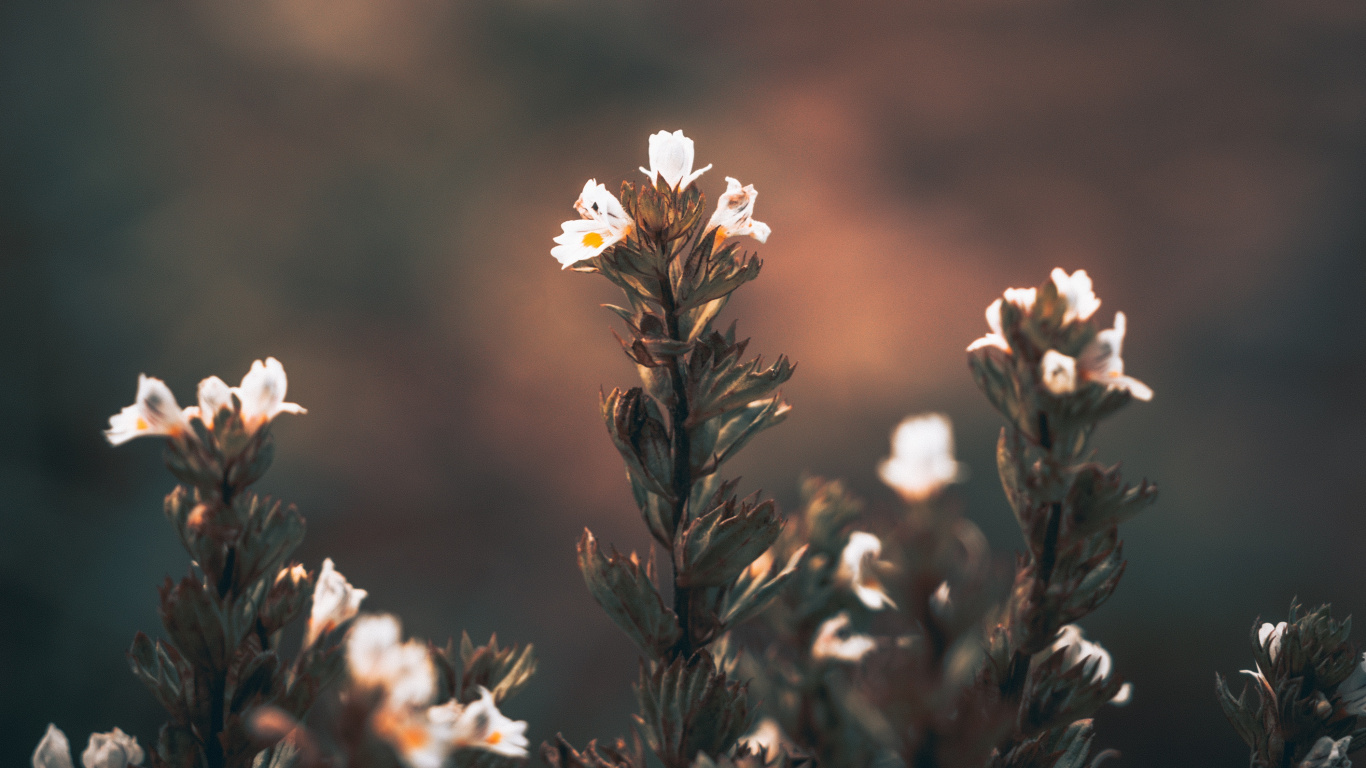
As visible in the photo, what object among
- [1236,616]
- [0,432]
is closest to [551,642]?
[0,432]

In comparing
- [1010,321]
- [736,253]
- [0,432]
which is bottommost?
[1010,321]


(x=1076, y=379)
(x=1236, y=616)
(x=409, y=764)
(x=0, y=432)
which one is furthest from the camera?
(x=1236, y=616)

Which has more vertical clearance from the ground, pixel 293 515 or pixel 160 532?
pixel 160 532

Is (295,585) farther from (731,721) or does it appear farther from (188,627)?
(731,721)

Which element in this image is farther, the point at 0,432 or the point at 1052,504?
the point at 0,432

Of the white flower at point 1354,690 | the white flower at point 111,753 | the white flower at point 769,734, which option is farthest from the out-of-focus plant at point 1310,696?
the white flower at point 111,753

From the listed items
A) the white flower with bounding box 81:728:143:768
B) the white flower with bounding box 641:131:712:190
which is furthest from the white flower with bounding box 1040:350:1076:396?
the white flower with bounding box 81:728:143:768

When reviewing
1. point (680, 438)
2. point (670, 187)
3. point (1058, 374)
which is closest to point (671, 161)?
point (670, 187)
